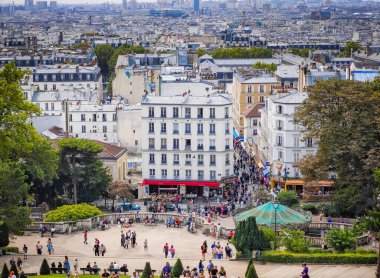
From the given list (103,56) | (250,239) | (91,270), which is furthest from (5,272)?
(103,56)

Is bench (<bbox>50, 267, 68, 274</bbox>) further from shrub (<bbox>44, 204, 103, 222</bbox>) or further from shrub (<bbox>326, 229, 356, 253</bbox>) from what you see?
shrub (<bbox>326, 229, 356, 253</bbox>)

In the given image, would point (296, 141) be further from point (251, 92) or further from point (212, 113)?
point (251, 92)

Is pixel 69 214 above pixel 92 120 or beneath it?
beneath

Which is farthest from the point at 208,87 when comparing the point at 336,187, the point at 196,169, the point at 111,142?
the point at 336,187

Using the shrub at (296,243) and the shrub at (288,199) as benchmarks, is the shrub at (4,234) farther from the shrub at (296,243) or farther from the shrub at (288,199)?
the shrub at (288,199)

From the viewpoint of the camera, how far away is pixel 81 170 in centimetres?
7162

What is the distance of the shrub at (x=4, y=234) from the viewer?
53.8 m

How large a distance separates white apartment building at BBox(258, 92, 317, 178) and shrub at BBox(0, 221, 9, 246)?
2933cm

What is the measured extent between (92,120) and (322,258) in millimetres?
47024

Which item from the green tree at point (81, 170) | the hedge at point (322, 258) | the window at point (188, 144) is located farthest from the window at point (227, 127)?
the hedge at point (322, 258)

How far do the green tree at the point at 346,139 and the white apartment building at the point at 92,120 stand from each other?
30501 mm

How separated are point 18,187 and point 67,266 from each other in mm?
8415

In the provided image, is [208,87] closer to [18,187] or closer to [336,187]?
[336,187]

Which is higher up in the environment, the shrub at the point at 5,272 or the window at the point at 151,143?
the shrub at the point at 5,272
